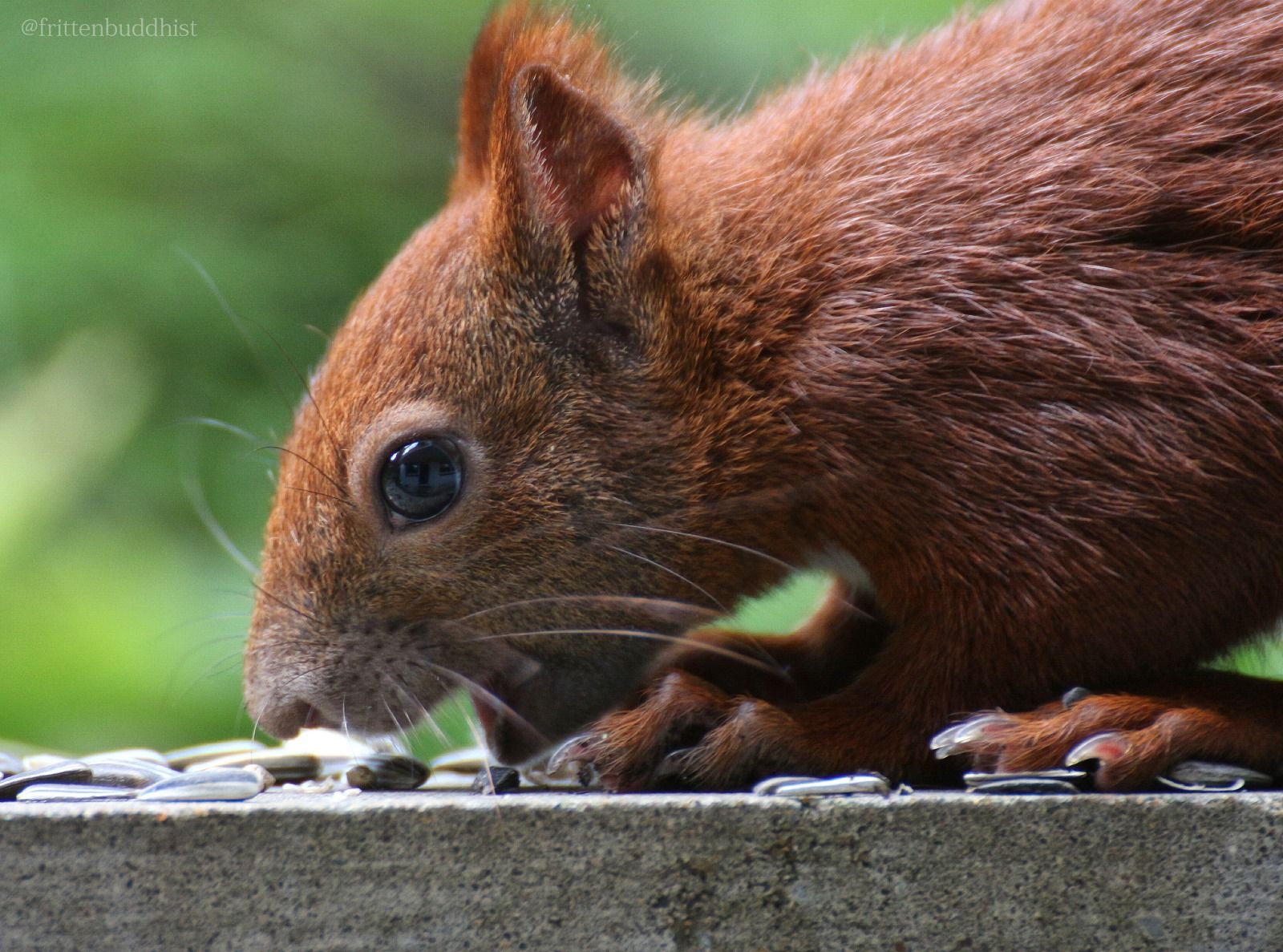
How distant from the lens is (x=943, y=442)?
1002 mm

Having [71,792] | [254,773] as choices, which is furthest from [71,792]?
[254,773]

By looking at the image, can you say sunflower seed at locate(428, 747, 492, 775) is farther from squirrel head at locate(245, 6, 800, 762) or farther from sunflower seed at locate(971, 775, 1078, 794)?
sunflower seed at locate(971, 775, 1078, 794)

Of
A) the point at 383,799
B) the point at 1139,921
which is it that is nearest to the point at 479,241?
the point at 383,799

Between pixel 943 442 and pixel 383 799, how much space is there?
464mm

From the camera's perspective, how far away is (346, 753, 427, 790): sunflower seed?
1092mm

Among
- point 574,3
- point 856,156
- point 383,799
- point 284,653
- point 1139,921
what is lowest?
point 1139,921

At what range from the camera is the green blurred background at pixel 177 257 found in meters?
2.01

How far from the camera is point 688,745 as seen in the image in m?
1.01

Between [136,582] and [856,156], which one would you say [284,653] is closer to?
[856,156]

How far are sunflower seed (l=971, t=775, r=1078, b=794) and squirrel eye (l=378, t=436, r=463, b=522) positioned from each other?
0.45 metres

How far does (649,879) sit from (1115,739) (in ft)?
1.11

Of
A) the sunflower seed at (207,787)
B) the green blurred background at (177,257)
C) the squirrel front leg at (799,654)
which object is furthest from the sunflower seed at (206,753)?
the green blurred background at (177,257)

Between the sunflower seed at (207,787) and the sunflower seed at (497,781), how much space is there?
0.16m

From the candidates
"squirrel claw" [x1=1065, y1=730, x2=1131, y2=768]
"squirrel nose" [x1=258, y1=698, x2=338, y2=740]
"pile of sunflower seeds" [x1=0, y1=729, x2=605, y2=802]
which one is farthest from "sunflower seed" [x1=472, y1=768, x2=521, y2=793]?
"squirrel claw" [x1=1065, y1=730, x2=1131, y2=768]
